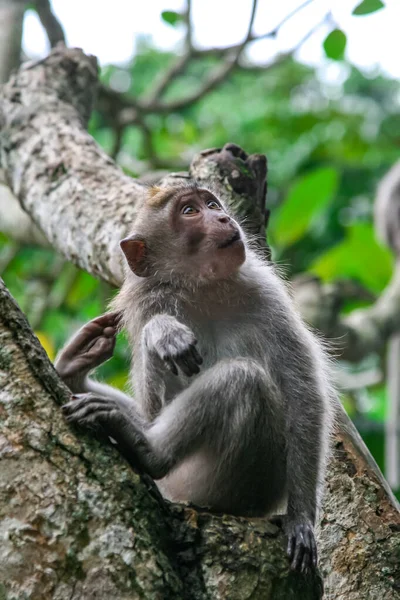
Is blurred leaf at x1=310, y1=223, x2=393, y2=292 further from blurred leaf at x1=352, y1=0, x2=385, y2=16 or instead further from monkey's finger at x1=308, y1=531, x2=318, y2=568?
monkey's finger at x1=308, y1=531, x2=318, y2=568

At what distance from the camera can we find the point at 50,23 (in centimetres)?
645

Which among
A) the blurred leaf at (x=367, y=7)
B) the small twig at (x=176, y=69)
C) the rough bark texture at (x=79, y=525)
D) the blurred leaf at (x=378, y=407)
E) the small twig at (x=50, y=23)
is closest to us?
the rough bark texture at (x=79, y=525)

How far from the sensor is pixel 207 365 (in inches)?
148

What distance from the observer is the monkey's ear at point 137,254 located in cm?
394

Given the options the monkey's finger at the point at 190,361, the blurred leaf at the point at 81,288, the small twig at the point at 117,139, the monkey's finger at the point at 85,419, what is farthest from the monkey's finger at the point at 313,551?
the blurred leaf at the point at 81,288

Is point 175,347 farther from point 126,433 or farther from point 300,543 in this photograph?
point 300,543

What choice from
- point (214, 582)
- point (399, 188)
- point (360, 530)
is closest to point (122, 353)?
point (360, 530)

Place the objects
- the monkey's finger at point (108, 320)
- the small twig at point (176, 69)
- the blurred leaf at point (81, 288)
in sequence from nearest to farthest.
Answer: the monkey's finger at point (108, 320), the small twig at point (176, 69), the blurred leaf at point (81, 288)

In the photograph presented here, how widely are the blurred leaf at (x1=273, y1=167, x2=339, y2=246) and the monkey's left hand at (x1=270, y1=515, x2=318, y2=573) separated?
6.59 metres

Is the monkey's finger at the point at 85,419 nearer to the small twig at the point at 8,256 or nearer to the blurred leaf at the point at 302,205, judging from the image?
the small twig at the point at 8,256

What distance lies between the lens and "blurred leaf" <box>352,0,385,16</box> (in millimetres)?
4891

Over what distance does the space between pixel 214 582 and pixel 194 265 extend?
1.78 metres

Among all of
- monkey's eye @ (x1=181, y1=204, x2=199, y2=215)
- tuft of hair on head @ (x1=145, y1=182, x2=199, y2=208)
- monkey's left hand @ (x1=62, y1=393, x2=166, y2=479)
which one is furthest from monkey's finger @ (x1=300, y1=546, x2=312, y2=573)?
tuft of hair on head @ (x1=145, y1=182, x2=199, y2=208)

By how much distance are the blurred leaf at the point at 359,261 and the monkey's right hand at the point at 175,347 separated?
6404 millimetres
